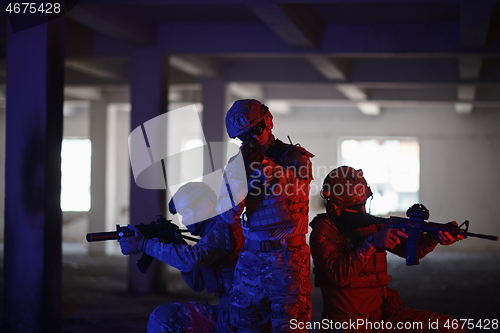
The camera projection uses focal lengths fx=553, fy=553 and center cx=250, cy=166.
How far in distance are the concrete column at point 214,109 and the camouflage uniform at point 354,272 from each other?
6076 millimetres

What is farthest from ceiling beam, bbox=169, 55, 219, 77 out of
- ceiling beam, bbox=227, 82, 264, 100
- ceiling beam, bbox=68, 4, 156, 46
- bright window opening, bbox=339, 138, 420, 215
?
bright window opening, bbox=339, 138, 420, 215

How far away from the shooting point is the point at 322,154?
13.7m

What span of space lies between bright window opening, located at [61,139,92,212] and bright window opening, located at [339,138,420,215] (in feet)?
21.6

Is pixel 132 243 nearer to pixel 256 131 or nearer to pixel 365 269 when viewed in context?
pixel 256 131

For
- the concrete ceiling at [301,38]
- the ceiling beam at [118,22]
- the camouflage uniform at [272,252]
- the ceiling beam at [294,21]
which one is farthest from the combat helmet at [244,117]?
the ceiling beam at [118,22]

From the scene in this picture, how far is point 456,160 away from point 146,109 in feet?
28.1

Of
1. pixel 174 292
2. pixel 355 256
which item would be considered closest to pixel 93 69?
pixel 174 292

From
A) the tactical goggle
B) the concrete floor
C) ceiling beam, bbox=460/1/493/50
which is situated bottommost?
the concrete floor

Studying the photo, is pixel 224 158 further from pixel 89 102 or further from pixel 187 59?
pixel 89 102

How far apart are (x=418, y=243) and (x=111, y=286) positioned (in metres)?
5.53

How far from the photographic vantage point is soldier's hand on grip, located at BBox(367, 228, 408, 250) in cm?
274

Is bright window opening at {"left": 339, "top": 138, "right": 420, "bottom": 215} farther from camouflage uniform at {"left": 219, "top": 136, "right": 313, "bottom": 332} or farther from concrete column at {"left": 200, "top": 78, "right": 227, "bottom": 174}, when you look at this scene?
camouflage uniform at {"left": 219, "top": 136, "right": 313, "bottom": 332}

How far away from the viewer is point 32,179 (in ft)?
15.3

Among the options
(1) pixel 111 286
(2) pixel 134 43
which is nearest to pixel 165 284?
(1) pixel 111 286
